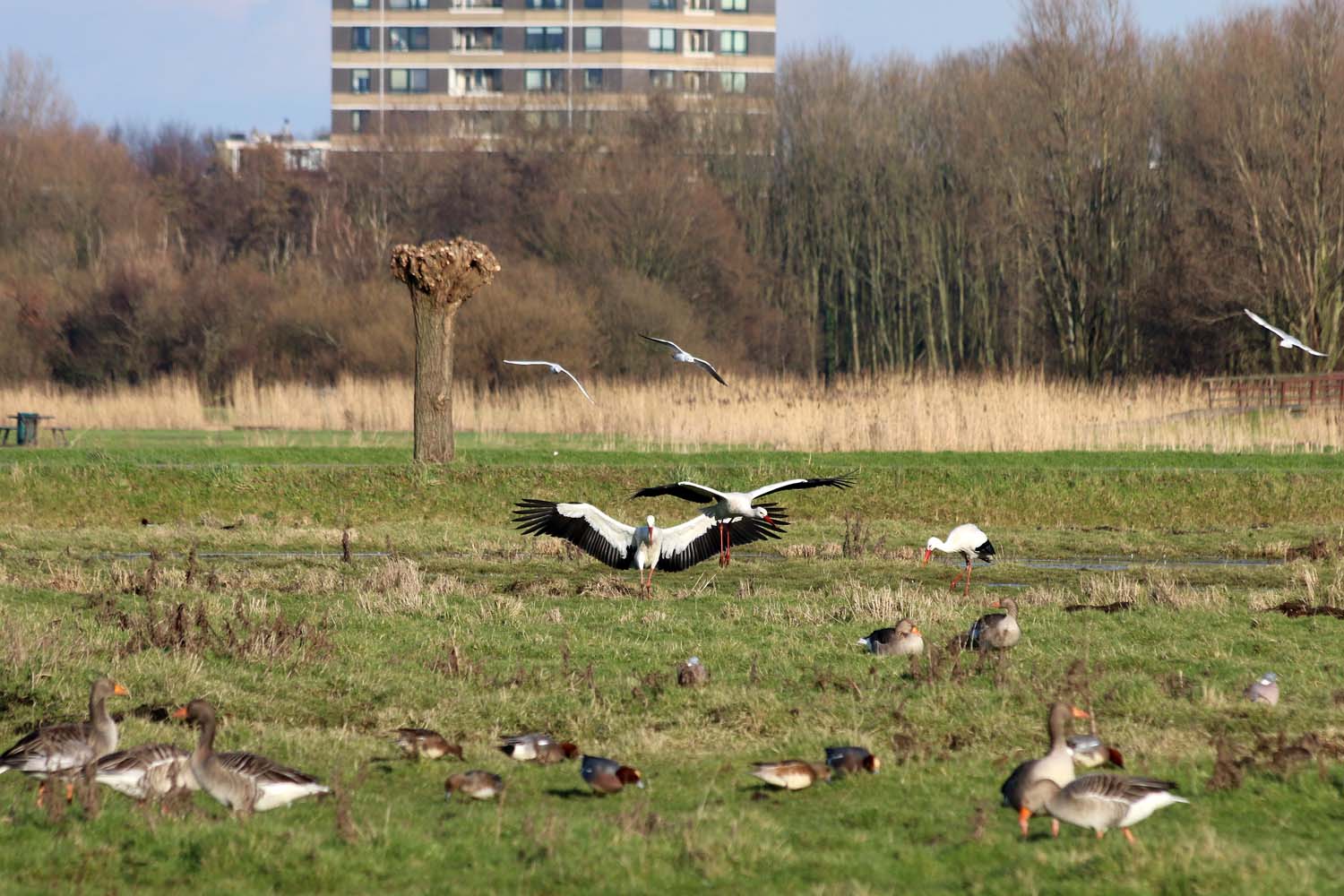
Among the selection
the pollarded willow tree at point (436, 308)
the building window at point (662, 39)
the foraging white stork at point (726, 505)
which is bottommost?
the foraging white stork at point (726, 505)

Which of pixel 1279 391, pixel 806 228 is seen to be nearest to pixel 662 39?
pixel 806 228

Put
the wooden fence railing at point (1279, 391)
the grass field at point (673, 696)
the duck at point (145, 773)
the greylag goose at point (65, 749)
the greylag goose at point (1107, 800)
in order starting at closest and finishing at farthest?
the grass field at point (673, 696) → the greylag goose at point (1107, 800) → the duck at point (145, 773) → the greylag goose at point (65, 749) → the wooden fence railing at point (1279, 391)

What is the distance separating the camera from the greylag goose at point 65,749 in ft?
26.4

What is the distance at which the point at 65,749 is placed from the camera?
26.7ft

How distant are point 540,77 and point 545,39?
2.33 metres

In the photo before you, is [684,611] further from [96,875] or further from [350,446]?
[350,446]

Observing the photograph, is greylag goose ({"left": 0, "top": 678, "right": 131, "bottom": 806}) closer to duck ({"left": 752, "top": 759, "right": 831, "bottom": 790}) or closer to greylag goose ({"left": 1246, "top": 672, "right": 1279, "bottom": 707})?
duck ({"left": 752, "top": 759, "right": 831, "bottom": 790})

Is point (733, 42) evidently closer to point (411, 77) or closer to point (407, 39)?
point (411, 77)

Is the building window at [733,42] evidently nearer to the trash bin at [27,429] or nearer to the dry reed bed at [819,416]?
the dry reed bed at [819,416]

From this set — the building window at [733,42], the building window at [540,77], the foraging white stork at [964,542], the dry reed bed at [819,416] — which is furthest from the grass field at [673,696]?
the building window at [733,42]

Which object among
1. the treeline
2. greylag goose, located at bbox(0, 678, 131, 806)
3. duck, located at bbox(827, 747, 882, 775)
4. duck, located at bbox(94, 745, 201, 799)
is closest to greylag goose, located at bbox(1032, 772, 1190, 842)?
duck, located at bbox(827, 747, 882, 775)

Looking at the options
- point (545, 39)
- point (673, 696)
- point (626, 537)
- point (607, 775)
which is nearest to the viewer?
point (607, 775)

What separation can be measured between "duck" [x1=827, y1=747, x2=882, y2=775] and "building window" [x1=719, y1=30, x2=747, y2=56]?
100m

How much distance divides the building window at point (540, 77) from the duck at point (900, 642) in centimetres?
9230
